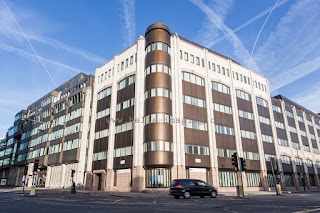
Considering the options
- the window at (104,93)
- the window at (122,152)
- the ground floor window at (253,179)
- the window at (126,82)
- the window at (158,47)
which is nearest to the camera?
the window at (122,152)

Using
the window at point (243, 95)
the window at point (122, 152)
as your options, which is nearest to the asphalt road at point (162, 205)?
the window at point (122, 152)

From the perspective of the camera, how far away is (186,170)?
121 feet

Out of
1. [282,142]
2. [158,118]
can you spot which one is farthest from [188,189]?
[282,142]

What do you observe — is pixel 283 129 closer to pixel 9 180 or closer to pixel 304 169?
pixel 304 169

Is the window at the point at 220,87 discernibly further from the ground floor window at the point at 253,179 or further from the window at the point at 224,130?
the ground floor window at the point at 253,179

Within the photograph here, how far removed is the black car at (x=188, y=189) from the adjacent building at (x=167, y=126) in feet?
39.0

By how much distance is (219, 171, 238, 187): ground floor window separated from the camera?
40116 millimetres

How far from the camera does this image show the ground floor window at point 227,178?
1579 inches

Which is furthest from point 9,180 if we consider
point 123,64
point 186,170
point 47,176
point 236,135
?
point 236,135

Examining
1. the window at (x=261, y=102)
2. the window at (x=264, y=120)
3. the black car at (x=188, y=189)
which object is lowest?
the black car at (x=188, y=189)

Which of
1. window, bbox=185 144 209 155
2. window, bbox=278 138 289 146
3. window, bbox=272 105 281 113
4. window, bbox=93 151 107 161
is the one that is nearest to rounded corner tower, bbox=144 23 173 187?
window, bbox=185 144 209 155

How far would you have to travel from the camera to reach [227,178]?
4119cm

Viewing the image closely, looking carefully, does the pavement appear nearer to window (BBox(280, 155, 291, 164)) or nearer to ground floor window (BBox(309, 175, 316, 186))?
window (BBox(280, 155, 291, 164))

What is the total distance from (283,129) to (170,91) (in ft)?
116
